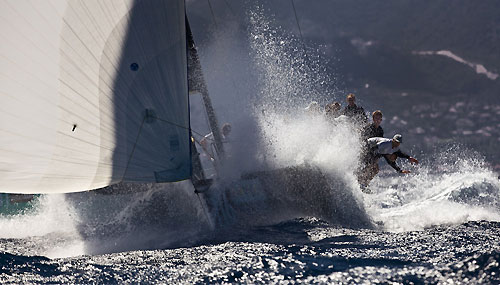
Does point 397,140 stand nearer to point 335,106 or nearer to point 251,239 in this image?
point 335,106

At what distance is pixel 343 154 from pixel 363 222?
3.98 feet

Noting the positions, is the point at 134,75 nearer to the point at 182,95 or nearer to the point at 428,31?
the point at 182,95

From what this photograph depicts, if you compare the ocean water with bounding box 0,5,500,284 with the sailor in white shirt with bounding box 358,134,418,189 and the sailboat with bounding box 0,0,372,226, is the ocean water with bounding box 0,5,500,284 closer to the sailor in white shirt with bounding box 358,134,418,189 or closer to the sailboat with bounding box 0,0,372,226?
the sailor in white shirt with bounding box 358,134,418,189

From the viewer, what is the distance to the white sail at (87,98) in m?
5.66

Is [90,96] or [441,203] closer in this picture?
[90,96]

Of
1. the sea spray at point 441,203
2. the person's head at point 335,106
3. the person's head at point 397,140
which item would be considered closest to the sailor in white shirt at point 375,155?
the person's head at point 397,140

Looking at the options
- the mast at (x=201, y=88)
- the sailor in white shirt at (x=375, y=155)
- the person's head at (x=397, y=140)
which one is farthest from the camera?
the mast at (x=201, y=88)

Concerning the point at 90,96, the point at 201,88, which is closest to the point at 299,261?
the point at 90,96

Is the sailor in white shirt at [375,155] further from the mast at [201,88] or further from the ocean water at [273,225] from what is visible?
the mast at [201,88]

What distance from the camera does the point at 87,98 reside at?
226 inches

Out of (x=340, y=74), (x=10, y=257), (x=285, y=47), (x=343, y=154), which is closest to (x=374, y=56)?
(x=340, y=74)

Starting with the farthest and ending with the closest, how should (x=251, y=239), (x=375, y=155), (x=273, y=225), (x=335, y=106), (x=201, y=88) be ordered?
(x=335, y=106) < (x=201, y=88) < (x=375, y=155) < (x=273, y=225) < (x=251, y=239)

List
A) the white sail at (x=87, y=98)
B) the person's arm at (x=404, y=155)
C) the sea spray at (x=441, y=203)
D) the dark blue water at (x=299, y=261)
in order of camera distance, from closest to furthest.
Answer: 1. the dark blue water at (x=299, y=261)
2. the white sail at (x=87, y=98)
3. the sea spray at (x=441, y=203)
4. the person's arm at (x=404, y=155)

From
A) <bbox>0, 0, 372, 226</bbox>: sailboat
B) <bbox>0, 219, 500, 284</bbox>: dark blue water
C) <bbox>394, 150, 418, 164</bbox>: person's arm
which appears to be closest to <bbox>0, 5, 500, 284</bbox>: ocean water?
<bbox>0, 219, 500, 284</bbox>: dark blue water
